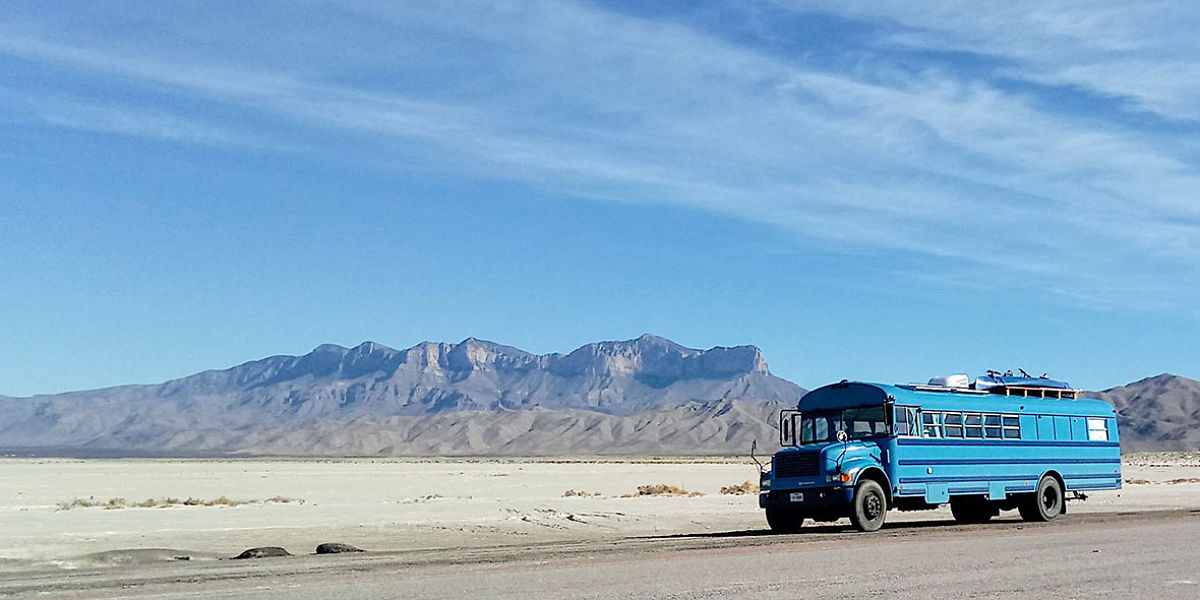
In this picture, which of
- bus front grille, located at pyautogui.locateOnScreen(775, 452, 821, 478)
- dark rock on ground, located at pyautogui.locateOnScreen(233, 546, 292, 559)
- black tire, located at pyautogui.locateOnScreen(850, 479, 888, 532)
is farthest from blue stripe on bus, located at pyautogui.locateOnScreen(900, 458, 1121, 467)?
dark rock on ground, located at pyautogui.locateOnScreen(233, 546, 292, 559)

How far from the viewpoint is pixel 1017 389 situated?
95.1 feet

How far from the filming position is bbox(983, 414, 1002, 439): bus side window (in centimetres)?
2725

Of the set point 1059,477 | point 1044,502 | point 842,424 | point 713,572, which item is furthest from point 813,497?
point 713,572

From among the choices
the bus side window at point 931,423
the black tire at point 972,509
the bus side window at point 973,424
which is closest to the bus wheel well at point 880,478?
the bus side window at point 931,423

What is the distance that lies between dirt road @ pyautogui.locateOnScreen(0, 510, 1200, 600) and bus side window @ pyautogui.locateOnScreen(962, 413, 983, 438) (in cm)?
476

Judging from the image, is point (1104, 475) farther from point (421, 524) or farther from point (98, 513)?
point (98, 513)

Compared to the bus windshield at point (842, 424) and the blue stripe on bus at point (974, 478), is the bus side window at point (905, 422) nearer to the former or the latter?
the bus windshield at point (842, 424)

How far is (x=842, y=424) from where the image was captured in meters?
25.5

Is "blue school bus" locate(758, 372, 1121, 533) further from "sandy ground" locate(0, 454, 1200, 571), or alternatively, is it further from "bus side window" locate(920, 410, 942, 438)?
"sandy ground" locate(0, 454, 1200, 571)

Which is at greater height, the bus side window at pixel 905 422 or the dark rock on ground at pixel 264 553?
the bus side window at pixel 905 422

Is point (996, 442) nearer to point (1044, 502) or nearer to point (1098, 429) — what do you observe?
point (1044, 502)

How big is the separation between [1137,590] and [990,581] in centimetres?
165

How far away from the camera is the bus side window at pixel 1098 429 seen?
30484 mm

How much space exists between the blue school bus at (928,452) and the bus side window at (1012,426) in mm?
27
